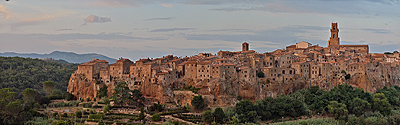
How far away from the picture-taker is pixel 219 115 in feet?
137

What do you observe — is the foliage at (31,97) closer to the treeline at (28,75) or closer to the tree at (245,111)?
the treeline at (28,75)

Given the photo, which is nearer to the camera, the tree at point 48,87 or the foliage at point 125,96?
the foliage at point 125,96

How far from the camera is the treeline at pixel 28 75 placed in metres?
61.6

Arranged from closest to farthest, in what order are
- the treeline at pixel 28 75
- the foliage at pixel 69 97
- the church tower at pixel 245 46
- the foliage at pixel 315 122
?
the foliage at pixel 315 122
the foliage at pixel 69 97
the church tower at pixel 245 46
the treeline at pixel 28 75

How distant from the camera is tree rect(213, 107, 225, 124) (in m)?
41.8

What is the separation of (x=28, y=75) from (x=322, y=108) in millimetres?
48840

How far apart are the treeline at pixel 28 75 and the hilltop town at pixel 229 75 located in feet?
51.9

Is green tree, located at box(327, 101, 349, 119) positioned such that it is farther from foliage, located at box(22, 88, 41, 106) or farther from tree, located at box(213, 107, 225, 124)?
foliage, located at box(22, 88, 41, 106)

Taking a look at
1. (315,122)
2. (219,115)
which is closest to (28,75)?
(219,115)

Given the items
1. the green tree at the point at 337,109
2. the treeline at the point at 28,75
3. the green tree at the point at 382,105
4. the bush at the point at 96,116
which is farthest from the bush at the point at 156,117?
the green tree at the point at 382,105

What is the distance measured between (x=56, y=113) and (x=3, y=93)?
7.04m

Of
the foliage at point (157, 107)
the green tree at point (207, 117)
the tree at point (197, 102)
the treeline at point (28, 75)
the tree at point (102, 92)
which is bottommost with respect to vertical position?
the green tree at point (207, 117)

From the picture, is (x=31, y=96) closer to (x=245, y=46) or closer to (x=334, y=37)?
(x=245, y=46)

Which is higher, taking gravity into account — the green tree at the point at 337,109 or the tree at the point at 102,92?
the tree at the point at 102,92
